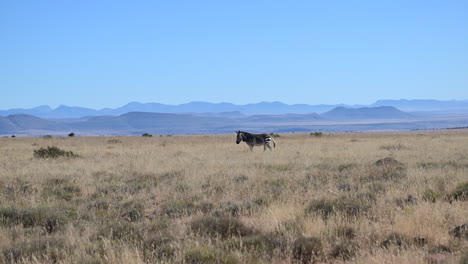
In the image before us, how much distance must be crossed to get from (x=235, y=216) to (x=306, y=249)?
8.94 ft

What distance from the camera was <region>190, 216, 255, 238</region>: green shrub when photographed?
25.8 ft

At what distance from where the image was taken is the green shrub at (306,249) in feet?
22.1

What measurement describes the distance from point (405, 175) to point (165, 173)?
26.6 ft

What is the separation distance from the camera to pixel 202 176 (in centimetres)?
1488

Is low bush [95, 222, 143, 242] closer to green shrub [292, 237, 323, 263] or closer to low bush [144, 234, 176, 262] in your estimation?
low bush [144, 234, 176, 262]

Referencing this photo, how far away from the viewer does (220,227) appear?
8.10 meters

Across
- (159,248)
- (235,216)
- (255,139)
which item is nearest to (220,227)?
(235,216)

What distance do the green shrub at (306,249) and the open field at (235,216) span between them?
2 centimetres

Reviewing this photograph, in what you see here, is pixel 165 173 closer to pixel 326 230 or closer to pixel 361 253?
pixel 326 230

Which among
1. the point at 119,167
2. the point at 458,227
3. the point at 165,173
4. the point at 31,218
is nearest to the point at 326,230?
the point at 458,227

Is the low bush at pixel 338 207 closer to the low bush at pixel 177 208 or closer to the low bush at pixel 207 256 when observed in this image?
the low bush at pixel 177 208

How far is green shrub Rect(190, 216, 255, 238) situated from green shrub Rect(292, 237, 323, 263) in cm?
118

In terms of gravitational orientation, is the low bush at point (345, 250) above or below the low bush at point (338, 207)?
below

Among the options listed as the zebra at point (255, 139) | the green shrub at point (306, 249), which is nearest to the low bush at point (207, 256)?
the green shrub at point (306, 249)
